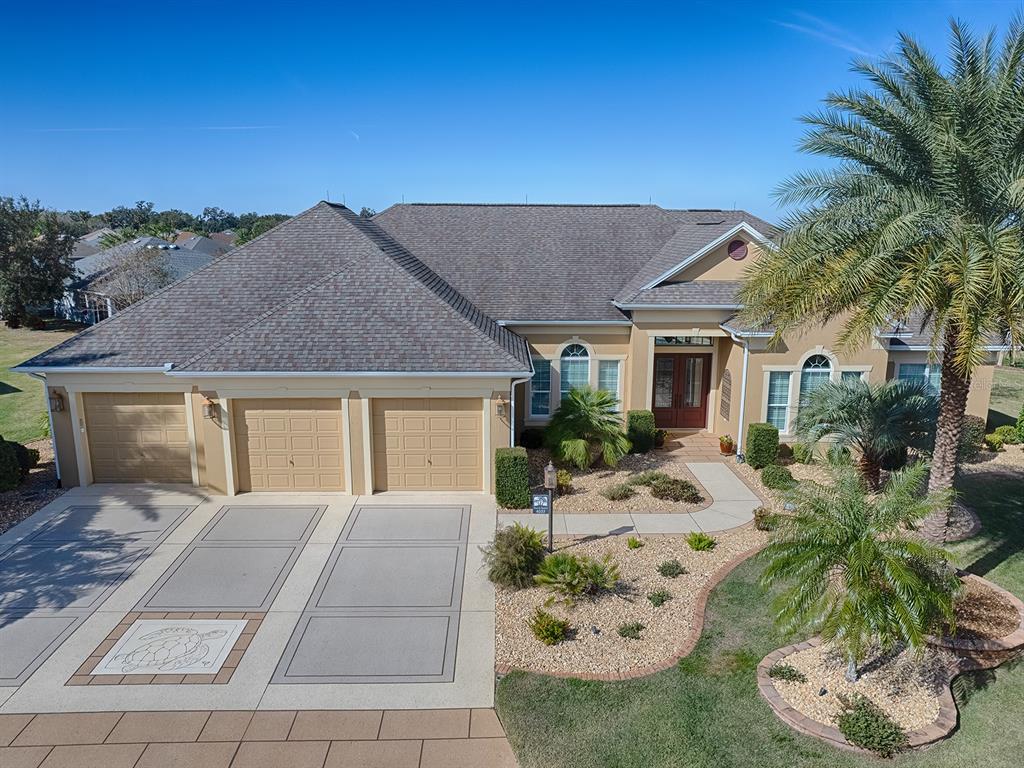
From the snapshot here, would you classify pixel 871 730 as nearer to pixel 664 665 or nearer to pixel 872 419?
pixel 664 665

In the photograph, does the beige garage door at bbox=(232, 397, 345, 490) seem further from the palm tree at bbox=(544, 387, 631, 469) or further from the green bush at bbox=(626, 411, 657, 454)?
the green bush at bbox=(626, 411, 657, 454)

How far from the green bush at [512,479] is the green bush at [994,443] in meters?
12.7

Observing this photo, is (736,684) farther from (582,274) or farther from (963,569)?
(582,274)

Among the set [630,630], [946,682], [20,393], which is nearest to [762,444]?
[630,630]

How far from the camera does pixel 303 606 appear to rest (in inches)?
442

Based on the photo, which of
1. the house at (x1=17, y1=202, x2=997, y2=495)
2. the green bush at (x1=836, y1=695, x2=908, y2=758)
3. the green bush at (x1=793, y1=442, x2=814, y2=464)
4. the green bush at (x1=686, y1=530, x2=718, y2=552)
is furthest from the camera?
the green bush at (x1=793, y1=442, x2=814, y2=464)

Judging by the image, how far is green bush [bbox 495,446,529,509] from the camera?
15.0 metres

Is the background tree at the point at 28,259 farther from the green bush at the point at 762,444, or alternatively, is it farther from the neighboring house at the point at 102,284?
the green bush at the point at 762,444

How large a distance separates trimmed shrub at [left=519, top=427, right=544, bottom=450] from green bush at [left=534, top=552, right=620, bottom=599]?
7899mm

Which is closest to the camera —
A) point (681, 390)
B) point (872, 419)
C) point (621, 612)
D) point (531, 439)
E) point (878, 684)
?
point (878, 684)

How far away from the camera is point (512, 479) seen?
15008 millimetres

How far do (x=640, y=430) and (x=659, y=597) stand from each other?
8052 millimetres

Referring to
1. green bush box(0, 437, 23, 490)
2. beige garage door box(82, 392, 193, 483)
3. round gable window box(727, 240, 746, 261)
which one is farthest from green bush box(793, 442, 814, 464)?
green bush box(0, 437, 23, 490)

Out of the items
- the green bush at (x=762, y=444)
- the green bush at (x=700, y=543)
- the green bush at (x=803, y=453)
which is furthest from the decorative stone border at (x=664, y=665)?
the green bush at (x=762, y=444)
